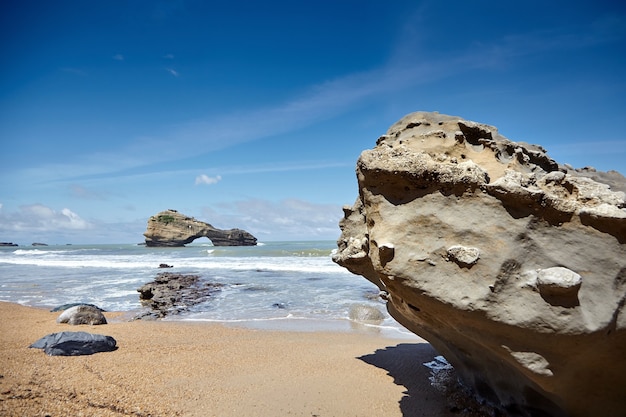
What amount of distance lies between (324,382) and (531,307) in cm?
292

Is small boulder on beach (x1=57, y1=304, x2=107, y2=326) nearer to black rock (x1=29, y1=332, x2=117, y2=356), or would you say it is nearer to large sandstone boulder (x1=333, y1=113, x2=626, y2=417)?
black rock (x1=29, y1=332, x2=117, y2=356)

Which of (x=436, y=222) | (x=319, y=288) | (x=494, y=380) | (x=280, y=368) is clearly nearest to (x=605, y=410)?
(x=494, y=380)

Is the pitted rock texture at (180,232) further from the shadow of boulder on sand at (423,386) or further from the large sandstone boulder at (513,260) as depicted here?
the large sandstone boulder at (513,260)

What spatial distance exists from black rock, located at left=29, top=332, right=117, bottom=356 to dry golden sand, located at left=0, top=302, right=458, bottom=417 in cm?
13

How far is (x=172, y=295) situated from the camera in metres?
13.4

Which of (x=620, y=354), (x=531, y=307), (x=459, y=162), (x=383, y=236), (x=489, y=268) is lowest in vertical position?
(x=620, y=354)

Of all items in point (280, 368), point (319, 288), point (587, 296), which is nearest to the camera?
point (587, 296)

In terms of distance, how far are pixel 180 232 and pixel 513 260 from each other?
71020 mm

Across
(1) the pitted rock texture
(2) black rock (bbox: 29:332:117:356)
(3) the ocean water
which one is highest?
(1) the pitted rock texture

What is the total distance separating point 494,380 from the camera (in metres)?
4.07

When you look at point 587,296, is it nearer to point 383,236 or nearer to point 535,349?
point 535,349

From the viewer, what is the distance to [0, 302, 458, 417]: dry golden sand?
4.11 meters

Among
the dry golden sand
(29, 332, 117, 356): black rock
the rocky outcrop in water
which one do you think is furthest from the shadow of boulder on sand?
the rocky outcrop in water

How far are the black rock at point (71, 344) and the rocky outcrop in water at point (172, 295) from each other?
4.09 metres
